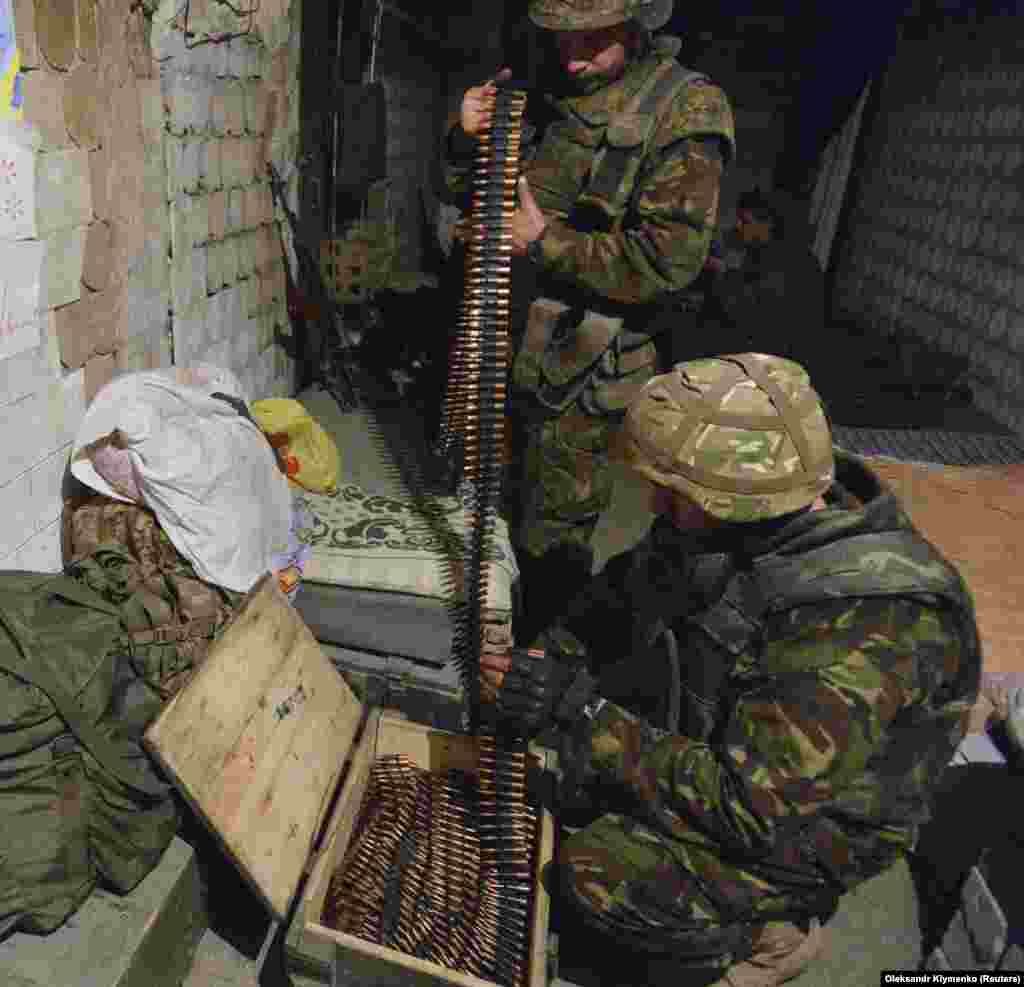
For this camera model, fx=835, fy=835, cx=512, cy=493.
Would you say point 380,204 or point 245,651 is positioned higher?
point 380,204

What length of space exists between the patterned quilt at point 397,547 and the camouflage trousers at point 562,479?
152 millimetres

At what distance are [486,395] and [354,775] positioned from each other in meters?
1.29

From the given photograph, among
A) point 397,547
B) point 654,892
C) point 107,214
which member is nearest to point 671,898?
point 654,892

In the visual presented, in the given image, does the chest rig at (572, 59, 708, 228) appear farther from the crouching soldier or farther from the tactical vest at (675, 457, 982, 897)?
the tactical vest at (675, 457, 982, 897)

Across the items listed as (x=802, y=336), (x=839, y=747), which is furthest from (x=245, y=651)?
(x=802, y=336)

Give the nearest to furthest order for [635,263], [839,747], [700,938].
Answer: [839,747] < [700,938] < [635,263]

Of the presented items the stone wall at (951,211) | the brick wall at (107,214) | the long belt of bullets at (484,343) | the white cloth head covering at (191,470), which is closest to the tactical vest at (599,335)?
the long belt of bullets at (484,343)

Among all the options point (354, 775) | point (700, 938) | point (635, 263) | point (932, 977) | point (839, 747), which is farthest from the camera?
point (635, 263)

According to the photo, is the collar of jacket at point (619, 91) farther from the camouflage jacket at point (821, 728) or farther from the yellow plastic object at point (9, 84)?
the yellow plastic object at point (9, 84)

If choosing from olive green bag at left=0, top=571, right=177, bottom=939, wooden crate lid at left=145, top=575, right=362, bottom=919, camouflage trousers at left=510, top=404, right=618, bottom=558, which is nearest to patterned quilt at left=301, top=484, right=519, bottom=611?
camouflage trousers at left=510, top=404, right=618, bottom=558

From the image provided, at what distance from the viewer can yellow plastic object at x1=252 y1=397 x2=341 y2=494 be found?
341cm

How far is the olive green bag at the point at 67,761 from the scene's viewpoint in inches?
74.0

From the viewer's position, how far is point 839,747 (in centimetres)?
171

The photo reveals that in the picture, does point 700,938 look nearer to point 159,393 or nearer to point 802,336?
point 159,393
